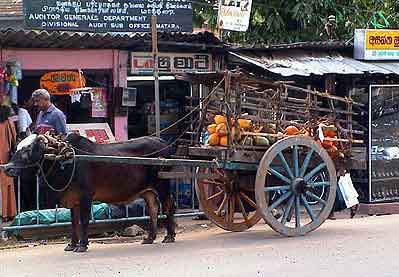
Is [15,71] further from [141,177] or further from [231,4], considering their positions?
[231,4]

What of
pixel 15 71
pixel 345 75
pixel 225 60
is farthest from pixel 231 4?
pixel 15 71

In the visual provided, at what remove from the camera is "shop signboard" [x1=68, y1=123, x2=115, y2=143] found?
460 inches

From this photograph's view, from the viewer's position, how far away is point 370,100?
1300 centimetres

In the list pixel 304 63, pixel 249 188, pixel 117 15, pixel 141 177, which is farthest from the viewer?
pixel 304 63

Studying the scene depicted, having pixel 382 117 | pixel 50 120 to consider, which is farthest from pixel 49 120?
pixel 382 117

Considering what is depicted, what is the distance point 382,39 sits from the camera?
43.6 feet

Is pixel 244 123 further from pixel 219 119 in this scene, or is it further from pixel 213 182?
pixel 213 182

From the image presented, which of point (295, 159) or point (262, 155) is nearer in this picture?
point (262, 155)

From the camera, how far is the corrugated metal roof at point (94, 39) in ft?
34.3

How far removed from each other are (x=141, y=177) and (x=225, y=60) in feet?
12.1

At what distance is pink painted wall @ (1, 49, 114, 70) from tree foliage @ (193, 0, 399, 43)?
179 inches

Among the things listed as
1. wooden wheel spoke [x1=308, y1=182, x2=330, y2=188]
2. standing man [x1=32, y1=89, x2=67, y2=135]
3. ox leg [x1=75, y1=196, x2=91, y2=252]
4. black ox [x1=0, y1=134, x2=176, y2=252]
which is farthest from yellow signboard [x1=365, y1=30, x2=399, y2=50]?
ox leg [x1=75, y1=196, x2=91, y2=252]

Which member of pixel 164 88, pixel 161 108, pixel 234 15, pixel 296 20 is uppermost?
pixel 296 20

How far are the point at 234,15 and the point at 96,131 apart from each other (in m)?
3.40
